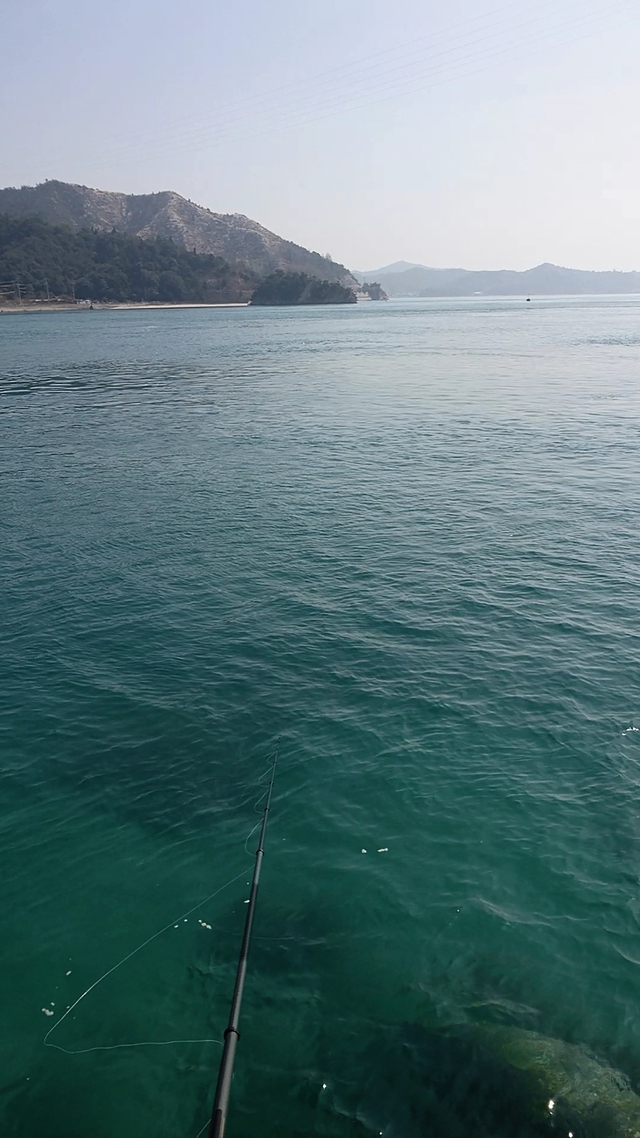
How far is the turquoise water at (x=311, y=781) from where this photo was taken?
11086 mm

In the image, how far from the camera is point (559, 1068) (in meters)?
10.4

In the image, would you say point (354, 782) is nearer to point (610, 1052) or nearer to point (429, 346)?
point (610, 1052)

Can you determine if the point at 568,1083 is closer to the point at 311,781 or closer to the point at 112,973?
the point at 112,973

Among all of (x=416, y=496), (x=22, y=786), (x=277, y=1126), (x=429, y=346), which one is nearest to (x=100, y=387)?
(x=416, y=496)

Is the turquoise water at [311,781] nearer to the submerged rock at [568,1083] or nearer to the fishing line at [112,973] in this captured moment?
the fishing line at [112,973]

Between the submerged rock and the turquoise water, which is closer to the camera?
the submerged rock

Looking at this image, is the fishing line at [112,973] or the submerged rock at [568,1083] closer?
the submerged rock at [568,1083]

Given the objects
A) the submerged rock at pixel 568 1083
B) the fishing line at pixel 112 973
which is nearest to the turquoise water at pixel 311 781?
the fishing line at pixel 112 973

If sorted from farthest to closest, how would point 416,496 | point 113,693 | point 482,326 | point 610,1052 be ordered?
point 482,326 < point 416,496 < point 113,693 < point 610,1052

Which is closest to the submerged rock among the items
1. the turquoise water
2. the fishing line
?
the turquoise water

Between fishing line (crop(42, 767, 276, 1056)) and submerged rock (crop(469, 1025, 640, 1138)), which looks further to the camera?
fishing line (crop(42, 767, 276, 1056))

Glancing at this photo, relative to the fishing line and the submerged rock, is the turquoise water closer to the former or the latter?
the fishing line

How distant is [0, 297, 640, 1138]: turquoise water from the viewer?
11.1 meters

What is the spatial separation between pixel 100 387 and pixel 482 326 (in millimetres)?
108113
